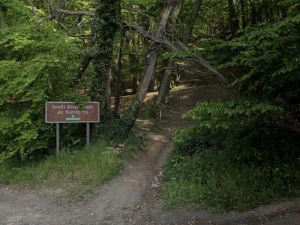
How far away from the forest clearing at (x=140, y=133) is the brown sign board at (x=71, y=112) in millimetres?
29

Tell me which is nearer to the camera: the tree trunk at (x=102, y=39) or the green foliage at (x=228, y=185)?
the green foliage at (x=228, y=185)

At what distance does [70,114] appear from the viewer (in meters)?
13.4

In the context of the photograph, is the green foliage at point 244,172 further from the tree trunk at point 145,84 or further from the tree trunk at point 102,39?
the tree trunk at point 102,39

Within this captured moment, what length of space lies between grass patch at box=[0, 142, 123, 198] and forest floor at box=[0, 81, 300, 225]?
0.96 ft

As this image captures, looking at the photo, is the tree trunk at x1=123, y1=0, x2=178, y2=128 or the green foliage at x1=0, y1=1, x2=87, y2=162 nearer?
the green foliage at x1=0, y1=1, x2=87, y2=162

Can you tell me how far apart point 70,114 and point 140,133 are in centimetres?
335

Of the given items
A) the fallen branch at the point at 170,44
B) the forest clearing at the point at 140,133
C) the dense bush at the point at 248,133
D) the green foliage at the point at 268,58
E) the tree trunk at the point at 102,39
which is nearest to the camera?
the green foliage at the point at 268,58

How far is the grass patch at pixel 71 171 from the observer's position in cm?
1207

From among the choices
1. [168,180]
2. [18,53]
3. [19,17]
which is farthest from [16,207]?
[19,17]

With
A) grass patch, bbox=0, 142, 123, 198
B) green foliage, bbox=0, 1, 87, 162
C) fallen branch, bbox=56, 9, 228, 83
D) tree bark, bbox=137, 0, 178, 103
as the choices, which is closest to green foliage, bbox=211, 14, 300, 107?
fallen branch, bbox=56, 9, 228, 83

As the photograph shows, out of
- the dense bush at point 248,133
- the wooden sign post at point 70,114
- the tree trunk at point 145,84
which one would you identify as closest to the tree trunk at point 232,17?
the tree trunk at point 145,84

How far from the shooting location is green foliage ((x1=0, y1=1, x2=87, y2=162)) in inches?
516

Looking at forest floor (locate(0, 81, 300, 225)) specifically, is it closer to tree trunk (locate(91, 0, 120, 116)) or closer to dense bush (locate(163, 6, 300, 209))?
dense bush (locate(163, 6, 300, 209))

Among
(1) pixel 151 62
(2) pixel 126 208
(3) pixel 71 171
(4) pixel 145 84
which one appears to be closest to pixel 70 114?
(3) pixel 71 171
